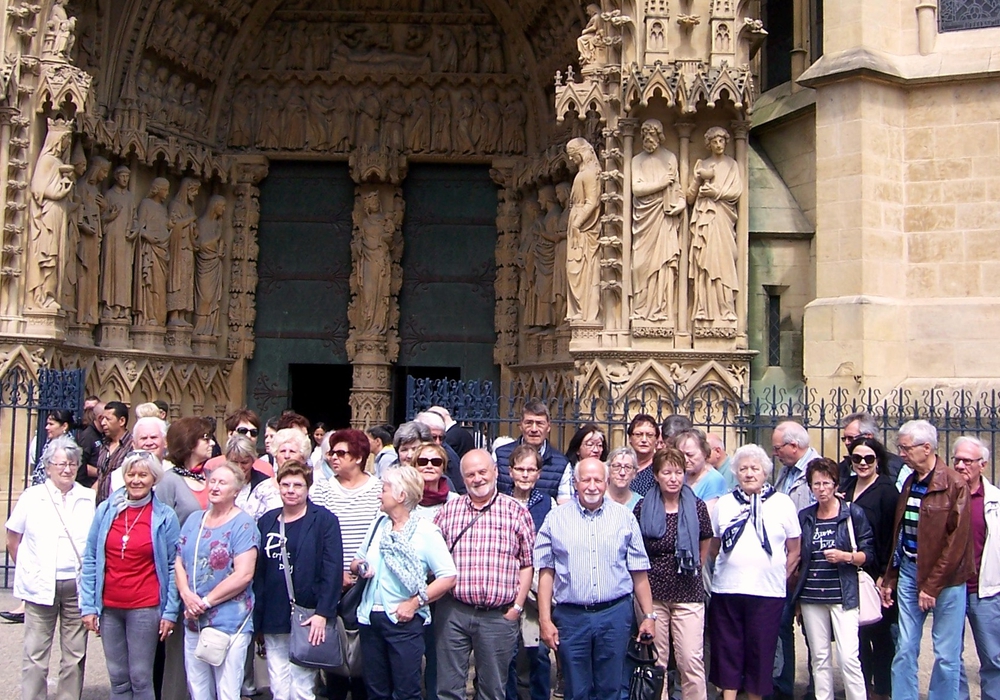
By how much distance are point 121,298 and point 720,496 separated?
28.7ft

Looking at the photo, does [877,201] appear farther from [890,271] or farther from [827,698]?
[827,698]

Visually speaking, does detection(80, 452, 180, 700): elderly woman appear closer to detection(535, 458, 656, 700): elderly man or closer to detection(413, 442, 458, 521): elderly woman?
detection(413, 442, 458, 521): elderly woman

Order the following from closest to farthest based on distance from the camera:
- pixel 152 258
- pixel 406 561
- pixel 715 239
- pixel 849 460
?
pixel 406 561
pixel 849 460
pixel 715 239
pixel 152 258

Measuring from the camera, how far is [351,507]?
559 cm

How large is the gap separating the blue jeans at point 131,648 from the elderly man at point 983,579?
162 inches

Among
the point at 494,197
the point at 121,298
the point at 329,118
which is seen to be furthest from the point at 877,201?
the point at 121,298

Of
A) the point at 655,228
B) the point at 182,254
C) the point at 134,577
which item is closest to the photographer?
the point at 134,577

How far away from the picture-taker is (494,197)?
14633mm

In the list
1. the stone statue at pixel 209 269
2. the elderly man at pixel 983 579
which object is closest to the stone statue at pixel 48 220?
the stone statue at pixel 209 269

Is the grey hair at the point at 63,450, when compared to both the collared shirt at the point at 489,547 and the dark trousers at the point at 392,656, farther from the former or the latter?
the collared shirt at the point at 489,547

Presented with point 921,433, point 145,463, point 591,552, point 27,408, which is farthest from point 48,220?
point 921,433

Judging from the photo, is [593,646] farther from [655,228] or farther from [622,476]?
[655,228]

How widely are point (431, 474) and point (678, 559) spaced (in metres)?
1.32

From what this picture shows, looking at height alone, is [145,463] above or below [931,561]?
above
